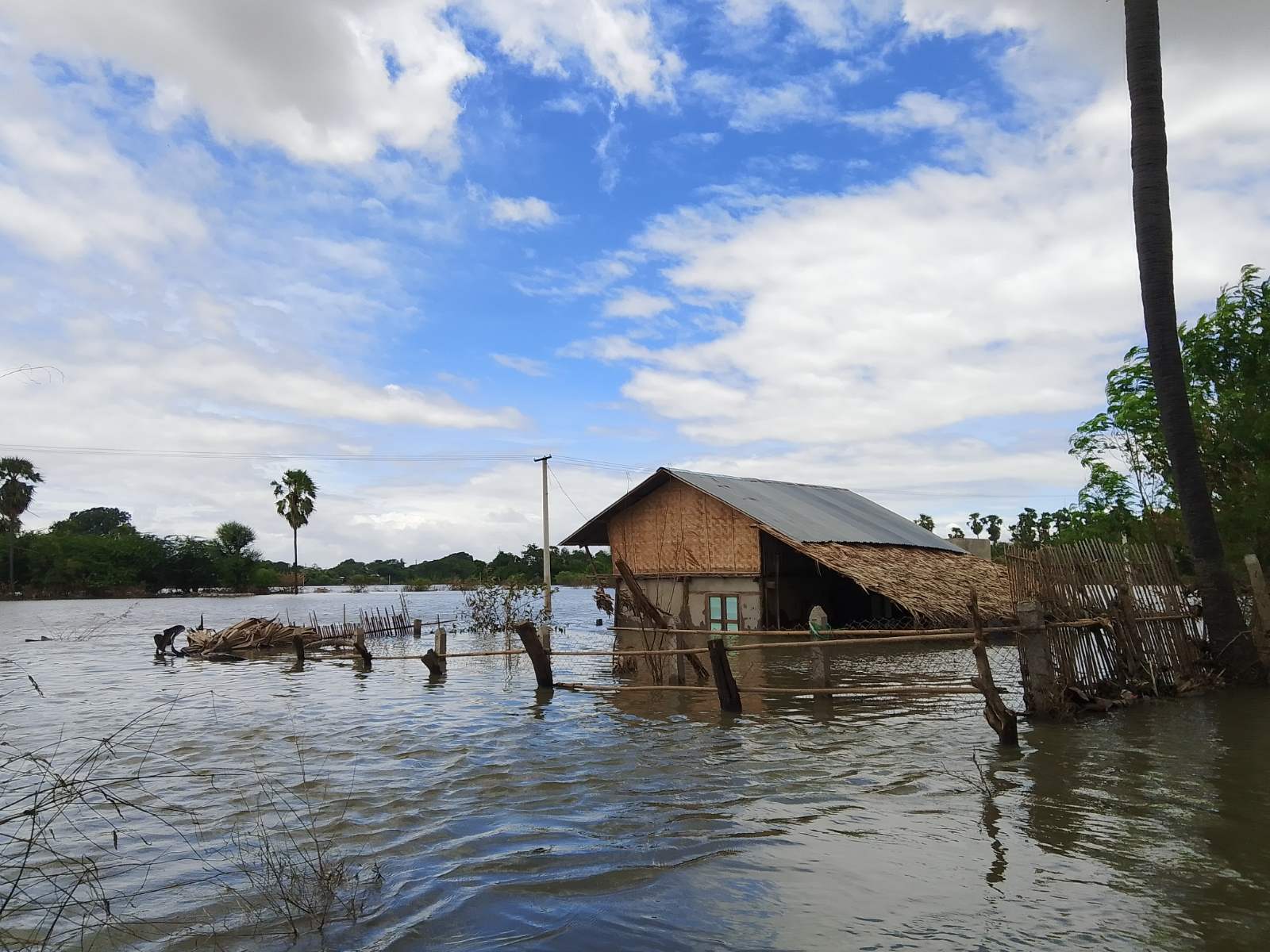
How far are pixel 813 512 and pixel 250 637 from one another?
1771cm

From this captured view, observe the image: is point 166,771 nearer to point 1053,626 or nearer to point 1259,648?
point 1053,626

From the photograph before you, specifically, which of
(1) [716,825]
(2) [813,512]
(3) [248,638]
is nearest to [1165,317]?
(1) [716,825]

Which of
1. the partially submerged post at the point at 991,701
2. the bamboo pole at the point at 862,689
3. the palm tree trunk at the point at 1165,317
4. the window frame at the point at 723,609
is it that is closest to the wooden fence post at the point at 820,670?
the bamboo pole at the point at 862,689

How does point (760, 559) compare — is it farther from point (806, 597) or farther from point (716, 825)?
point (716, 825)

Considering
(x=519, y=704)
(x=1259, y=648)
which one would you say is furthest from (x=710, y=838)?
(x=1259, y=648)

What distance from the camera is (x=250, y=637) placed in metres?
24.9

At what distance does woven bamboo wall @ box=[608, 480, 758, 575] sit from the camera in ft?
78.0

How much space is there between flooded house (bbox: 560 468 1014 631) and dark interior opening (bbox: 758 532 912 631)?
0.13ft

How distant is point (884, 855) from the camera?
5.55 metres

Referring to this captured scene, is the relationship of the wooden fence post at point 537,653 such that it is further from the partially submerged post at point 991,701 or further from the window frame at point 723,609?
the window frame at point 723,609

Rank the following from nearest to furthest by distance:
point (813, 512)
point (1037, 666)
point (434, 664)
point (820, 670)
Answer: point (1037, 666)
point (820, 670)
point (434, 664)
point (813, 512)

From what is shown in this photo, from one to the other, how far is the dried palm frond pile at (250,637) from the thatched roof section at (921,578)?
1507 cm

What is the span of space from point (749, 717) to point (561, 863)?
19.4ft

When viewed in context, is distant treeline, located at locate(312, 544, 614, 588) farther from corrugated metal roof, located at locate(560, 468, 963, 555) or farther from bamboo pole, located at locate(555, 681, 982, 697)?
bamboo pole, located at locate(555, 681, 982, 697)
